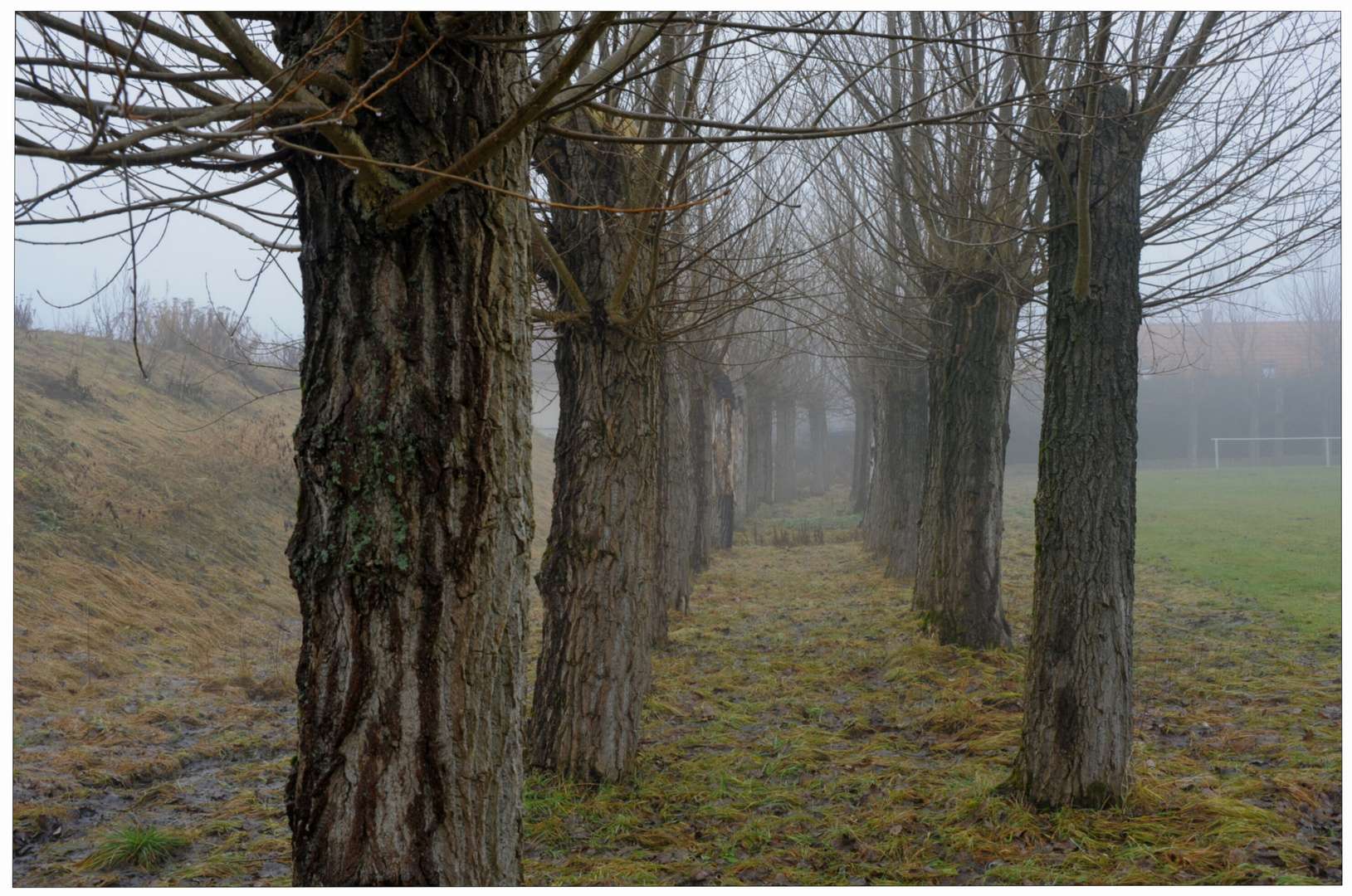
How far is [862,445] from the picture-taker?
74.1 ft

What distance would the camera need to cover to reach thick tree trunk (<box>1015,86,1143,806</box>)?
3.64 meters

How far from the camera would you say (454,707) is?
2.02 m

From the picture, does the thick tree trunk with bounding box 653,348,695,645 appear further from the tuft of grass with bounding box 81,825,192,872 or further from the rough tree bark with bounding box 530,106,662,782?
the tuft of grass with bounding box 81,825,192,872

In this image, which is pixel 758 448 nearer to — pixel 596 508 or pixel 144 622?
pixel 144 622

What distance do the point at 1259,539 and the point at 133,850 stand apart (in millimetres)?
14737

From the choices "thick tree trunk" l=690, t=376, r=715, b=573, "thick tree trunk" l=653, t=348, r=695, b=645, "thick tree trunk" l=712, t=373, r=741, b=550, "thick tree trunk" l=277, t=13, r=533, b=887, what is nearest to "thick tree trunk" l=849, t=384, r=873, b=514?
"thick tree trunk" l=712, t=373, r=741, b=550

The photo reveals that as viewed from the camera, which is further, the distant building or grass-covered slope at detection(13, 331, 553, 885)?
the distant building

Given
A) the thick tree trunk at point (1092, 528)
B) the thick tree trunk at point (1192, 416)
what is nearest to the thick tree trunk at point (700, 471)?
the thick tree trunk at point (1092, 528)

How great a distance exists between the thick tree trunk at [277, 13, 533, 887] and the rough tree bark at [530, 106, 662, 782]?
226 cm

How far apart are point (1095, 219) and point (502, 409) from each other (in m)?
3.11

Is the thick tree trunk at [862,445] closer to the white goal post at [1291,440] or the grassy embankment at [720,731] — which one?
the grassy embankment at [720,731]

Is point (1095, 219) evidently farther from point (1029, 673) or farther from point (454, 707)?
point (454, 707)

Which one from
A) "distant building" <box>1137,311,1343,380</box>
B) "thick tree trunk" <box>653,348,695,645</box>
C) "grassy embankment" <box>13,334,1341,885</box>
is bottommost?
"grassy embankment" <box>13,334,1341,885</box>

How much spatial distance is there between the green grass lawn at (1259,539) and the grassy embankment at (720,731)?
40 centimetres
